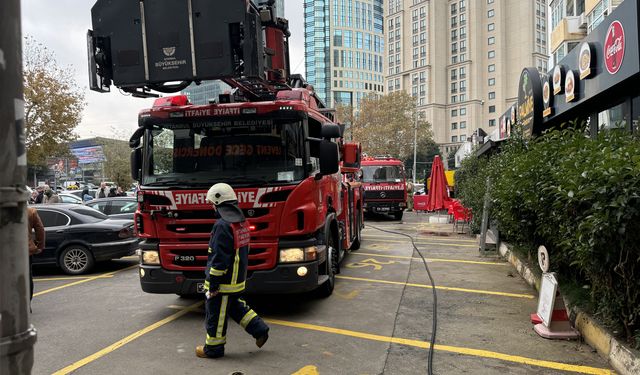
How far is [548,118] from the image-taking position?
1310cm

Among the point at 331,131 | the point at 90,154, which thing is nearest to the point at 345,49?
the point at 90,154

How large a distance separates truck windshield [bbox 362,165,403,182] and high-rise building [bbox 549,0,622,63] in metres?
8.94

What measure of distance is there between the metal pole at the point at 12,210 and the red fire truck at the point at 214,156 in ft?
13.4

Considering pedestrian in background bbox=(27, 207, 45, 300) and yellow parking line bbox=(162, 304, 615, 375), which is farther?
pedestrian in background bbox=(27, 207, 45, 300)

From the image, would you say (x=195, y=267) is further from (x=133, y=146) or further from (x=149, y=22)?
(x=149, y=22)

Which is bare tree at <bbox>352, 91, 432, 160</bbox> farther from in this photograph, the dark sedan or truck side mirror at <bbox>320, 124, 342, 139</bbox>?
truck side mirror at <bbox>320, 124, 342, 139</bbox>

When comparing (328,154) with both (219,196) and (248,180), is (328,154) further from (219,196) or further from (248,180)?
(219,196)

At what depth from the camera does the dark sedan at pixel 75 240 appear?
9.46 m

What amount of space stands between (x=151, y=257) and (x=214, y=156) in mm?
1486

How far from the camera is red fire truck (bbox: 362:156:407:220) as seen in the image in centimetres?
1998

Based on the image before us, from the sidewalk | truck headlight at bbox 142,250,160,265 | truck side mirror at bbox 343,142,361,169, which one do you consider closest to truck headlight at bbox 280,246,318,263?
the sidewalk

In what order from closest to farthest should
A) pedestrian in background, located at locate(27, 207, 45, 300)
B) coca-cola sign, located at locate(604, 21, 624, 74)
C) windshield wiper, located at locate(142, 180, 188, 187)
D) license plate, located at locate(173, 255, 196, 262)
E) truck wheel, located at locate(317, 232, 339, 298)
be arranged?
1. license plate, located at locate(173, 255, 196, 262)
2. windshield wiper, located at locate(142, 180, 188, 187)
3. pedestrian in background, located at locate(27, 207, 45, 300)
4. truck wheel, located at locate(317, 232, 339, 298)
5. coca-cola sign, located at locate(604, 21, 624, 74)

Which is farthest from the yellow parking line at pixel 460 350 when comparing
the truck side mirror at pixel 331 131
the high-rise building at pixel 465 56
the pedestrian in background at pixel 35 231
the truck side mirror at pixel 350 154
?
the high-rise building at pixel 465 56

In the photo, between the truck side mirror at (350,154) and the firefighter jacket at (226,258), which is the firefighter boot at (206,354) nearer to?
the firefighter jacket at (226,258)
